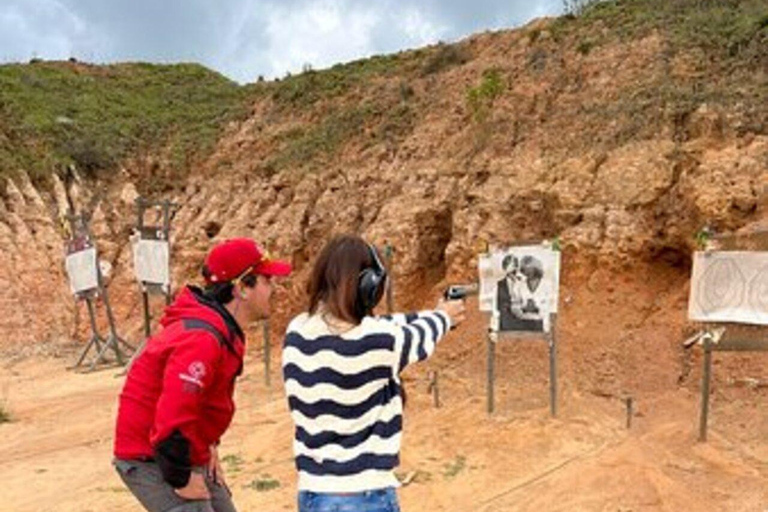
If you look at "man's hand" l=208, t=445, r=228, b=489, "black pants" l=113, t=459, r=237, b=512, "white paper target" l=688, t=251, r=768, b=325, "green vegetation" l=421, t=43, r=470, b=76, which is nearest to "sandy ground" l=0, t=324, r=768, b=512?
"white paper target" l=688, t=251, r=768, b=325

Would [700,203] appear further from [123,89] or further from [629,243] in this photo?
[123,89]

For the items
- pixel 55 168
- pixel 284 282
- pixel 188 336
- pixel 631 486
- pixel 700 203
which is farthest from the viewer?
pixel 55 168

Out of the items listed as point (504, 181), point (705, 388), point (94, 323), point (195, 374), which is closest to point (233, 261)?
point (195, 374)

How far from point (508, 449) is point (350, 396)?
4.82 metres

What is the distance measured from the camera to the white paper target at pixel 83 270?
45.0 ft

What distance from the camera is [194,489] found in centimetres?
320

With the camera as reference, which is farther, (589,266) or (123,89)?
(123,89)

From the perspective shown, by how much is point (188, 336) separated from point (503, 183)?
880 cm

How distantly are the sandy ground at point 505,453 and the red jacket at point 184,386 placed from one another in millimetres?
3308

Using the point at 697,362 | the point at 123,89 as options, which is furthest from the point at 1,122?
the point at 697,362

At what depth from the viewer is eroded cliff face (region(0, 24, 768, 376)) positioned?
9797 millimetres

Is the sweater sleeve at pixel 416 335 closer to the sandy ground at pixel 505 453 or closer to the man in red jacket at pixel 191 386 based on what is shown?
the man in red jacket at pixel 191 386

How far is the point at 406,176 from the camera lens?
520 inches

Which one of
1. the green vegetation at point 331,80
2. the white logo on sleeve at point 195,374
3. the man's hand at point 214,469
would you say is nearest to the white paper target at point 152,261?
the green vegetation at point 331,80
